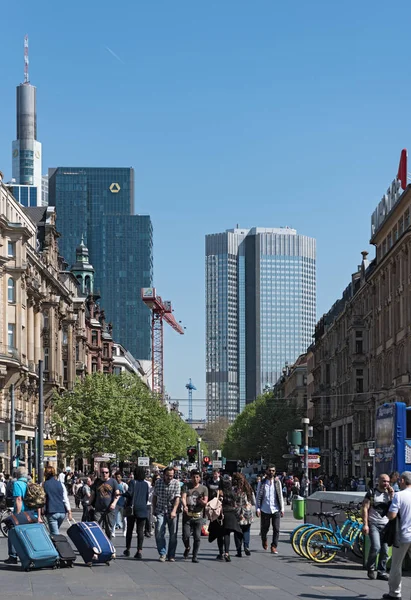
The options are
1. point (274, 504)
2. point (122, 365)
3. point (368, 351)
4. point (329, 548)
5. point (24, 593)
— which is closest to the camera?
point (24, 593)

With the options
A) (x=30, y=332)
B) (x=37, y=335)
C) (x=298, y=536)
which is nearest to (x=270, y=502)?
(x=298, y=536)

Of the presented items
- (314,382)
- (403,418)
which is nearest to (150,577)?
(403,418)

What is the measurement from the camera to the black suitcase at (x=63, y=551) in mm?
21859

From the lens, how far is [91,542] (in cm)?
2219

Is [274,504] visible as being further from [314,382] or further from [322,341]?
[314,382]

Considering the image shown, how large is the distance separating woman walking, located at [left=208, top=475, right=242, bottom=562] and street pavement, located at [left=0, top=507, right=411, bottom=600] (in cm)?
40

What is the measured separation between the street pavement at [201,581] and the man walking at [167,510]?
0.36 metres

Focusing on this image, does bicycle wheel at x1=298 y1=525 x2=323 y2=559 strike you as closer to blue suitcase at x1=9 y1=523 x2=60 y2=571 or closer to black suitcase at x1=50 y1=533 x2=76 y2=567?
black suitcase at x1=50 y1=533 x2=76 y2=567

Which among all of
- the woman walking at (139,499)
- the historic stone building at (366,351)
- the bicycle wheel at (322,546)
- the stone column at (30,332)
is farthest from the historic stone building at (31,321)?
the bicycle wheel at (322,546)

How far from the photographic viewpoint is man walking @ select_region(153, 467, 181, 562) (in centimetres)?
2398

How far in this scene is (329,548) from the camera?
24.0m

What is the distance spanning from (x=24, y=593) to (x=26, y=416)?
68.0m

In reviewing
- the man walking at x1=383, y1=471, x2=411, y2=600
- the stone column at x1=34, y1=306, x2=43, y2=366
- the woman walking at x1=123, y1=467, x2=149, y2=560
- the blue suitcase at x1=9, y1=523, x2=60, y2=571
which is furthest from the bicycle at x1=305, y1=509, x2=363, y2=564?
the stone column at x1=34, y1=306, x2=43, y2=366

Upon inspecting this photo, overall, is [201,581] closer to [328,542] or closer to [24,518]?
[24,518]
